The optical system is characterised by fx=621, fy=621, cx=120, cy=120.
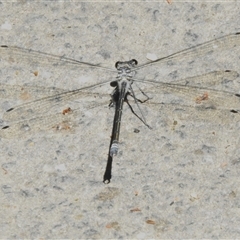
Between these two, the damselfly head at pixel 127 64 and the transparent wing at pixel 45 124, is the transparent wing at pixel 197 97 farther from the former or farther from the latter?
the transparent wing at pixel 45 124

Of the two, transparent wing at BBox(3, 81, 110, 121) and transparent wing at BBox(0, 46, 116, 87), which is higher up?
transparent wing at BBox(0, 46, 116, 87)

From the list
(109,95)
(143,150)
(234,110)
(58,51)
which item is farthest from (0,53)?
(234,110)

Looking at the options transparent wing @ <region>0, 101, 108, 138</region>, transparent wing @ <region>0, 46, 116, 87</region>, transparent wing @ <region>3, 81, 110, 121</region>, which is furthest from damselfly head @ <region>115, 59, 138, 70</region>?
transparent wing @ <region>0, 101, 108, 138</region>

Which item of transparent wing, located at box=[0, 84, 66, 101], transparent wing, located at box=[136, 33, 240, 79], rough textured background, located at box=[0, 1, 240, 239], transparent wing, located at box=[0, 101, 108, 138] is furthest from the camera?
transparent wing, located at box=[136, 33, 240, 79]

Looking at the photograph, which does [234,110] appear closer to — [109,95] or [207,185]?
[207,185]

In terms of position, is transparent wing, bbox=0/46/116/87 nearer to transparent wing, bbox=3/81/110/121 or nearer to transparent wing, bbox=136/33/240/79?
transparent wing, bbox=3/81/110/121

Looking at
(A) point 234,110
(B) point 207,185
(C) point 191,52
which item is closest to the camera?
(B) point 207,185

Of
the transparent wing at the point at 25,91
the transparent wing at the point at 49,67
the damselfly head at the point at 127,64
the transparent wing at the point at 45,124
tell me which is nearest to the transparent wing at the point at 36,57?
the transparent wing at the point at 49,67

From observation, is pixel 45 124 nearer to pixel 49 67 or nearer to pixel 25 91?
pixel 25 91

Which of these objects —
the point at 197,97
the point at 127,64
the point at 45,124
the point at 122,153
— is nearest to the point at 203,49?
the point at 197,97
